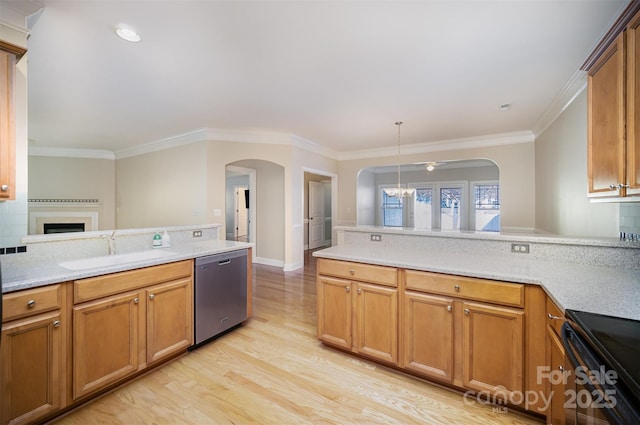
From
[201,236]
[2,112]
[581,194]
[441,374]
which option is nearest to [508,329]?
[441,374]

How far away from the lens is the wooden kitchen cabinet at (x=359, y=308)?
1.96 metres

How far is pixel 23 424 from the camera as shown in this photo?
54.4 inches

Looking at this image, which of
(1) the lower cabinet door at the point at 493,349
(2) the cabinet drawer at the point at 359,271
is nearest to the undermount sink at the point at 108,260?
(2) the cabinet drawer at the point at 359,271

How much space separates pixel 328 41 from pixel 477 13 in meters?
1.07

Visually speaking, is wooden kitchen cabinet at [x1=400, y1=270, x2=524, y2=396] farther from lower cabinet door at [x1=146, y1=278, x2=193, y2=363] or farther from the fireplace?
the fireplace

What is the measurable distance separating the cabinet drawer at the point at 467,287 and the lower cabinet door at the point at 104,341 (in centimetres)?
203

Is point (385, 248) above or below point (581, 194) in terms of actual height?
below

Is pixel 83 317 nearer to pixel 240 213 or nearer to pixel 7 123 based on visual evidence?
pixel 7 123

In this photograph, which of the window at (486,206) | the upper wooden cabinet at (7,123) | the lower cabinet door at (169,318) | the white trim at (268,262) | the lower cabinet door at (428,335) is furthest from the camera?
the window at (486,206)

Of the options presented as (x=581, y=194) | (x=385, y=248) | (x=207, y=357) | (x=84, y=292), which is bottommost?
(x=207, y=357)

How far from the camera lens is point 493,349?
1.61 meters

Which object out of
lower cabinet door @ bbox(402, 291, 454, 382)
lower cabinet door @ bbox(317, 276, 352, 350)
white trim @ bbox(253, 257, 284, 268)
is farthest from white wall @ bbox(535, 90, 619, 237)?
white trim @ bbox(253, 257, 284, 268)

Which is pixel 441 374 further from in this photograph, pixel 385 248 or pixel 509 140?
pixel 509 140

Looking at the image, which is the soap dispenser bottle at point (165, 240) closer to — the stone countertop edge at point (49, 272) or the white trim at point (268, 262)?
the stone countertop edge at point (49, 272)
